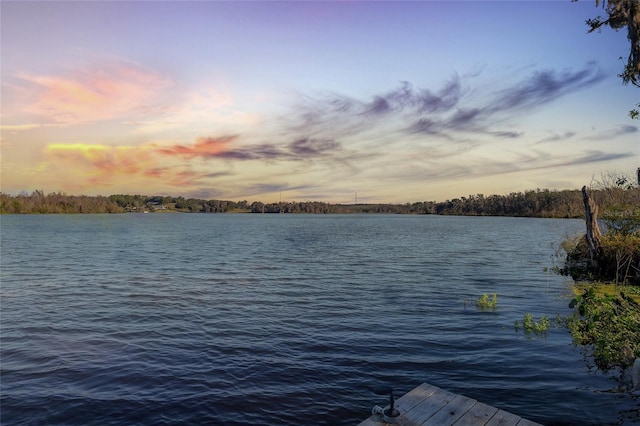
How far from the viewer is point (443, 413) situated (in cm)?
832

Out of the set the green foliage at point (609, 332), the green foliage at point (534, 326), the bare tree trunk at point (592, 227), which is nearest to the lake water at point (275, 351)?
the green foliage at point (534, 326)

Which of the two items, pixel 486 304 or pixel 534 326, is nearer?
pixel 534 326

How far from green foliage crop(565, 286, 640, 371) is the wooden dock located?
5592mm

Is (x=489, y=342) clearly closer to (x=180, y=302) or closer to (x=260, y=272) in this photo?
(x=180, y=302)

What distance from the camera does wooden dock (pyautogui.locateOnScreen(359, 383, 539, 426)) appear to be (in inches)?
312

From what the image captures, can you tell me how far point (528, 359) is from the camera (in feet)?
45.9

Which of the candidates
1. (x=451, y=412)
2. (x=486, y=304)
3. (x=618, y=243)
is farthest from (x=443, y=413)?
(x=618, y=243)

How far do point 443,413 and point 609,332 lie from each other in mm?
9466

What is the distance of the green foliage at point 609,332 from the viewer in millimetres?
12688

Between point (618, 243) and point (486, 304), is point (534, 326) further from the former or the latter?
point (618, 243)

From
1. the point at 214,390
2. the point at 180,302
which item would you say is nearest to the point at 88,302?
the point at 180,302

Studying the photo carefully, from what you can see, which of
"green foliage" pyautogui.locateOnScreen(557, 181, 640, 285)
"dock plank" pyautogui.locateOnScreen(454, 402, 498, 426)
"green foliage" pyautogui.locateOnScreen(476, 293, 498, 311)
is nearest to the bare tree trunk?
"green foliage" pyautogui.locateOnScreen(557, 181, 640, 285)

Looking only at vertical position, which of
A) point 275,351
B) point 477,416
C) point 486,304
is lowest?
point 275,351

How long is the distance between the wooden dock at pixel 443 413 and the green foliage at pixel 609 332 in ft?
18.3
